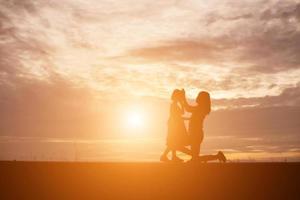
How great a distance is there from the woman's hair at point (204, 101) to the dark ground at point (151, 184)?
8.71 feet

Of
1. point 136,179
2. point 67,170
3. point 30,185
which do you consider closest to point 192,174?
point 136,179

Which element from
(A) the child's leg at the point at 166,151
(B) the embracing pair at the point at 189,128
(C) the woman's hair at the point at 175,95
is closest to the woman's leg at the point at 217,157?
(B) the embracing pair at the point at 189,128

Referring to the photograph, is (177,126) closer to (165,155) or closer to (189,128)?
(189,128)

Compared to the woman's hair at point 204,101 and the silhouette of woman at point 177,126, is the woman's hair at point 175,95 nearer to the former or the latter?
the silhouette of woman at point 177,126

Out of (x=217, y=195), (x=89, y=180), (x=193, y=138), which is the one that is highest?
(x=193, y=138)

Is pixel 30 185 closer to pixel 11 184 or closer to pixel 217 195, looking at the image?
pixel 11 184

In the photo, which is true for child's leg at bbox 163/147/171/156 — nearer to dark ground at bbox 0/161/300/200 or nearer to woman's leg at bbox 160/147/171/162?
woman's leg at bbox 160/147/171/162

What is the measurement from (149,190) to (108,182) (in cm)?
146

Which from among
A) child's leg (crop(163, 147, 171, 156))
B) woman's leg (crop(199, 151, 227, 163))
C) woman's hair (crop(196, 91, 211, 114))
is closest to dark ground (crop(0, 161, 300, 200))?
woman's leg (crop(199, 151, 227, 163))

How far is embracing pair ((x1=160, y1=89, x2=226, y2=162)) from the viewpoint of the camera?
613 inches

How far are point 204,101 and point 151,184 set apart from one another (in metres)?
5.63

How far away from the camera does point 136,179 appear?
1112 centimetres

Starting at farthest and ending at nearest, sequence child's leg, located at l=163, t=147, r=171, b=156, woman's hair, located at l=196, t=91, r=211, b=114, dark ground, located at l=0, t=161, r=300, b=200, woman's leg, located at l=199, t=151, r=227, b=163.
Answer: child's leg, located at l=163, t=147, r=171, b=156, woman's leg, located at l=199, t=151, r=227, b=163, woman's hair, located at l=196, t=91, r=211, b=114, dark ground, located at l=0, t=161, r=300, b=200

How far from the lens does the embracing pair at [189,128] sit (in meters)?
15.6
